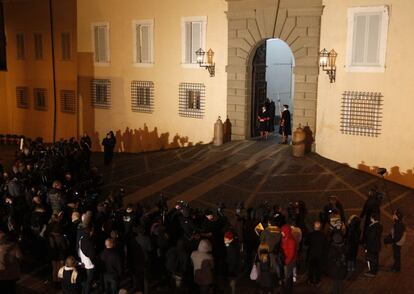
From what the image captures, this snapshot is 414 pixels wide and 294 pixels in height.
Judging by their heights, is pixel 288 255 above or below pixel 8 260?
above

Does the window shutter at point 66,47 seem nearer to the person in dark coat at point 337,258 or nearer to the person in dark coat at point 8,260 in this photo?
the person in dark coat at point 8,260

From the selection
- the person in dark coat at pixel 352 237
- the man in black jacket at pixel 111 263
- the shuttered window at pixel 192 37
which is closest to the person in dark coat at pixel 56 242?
the man in black jacket at pixel 111 263

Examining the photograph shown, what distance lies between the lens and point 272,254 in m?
8.31

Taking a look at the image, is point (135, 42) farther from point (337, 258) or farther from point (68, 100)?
point (337, 258)

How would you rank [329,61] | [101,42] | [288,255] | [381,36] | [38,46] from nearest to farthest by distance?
[288,255] → [381,36] → [329,61] → [101,42] → [38,46]

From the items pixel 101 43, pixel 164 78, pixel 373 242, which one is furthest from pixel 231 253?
pixel 101 43

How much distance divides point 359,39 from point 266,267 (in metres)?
10.6

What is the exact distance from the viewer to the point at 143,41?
2177 cm

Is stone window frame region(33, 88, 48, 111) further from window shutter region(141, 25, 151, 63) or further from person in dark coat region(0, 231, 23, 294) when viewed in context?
person in dark coat region(0, 231, 23, 294)

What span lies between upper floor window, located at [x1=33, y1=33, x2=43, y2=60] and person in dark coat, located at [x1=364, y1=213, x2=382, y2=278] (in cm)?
2134

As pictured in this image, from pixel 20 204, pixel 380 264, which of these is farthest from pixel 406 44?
pixel 20 204

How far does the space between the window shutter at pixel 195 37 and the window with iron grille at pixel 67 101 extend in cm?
763

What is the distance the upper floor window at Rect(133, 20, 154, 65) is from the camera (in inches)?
847

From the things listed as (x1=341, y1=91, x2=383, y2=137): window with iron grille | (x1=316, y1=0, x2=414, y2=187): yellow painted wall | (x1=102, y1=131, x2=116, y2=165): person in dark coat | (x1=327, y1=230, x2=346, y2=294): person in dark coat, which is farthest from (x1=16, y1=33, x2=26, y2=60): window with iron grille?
(x1=327, y1=230, x2=346, y2=294): person in dark coat
